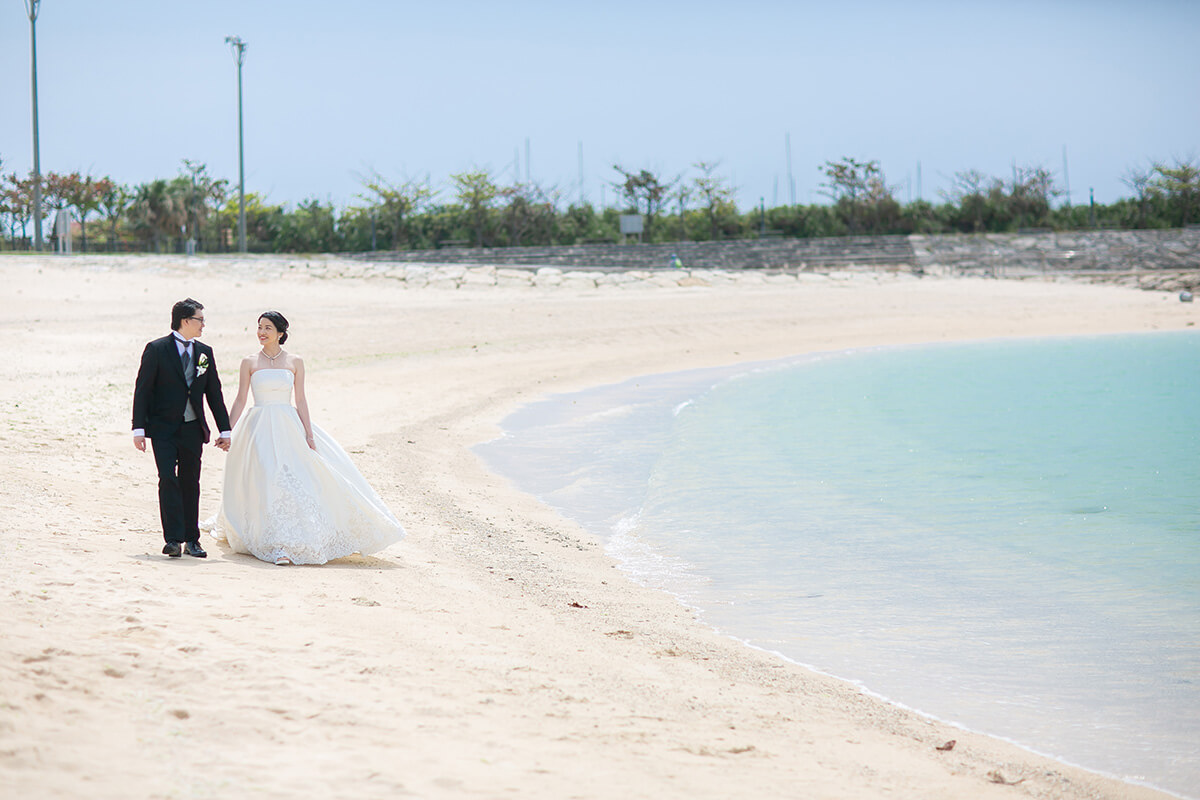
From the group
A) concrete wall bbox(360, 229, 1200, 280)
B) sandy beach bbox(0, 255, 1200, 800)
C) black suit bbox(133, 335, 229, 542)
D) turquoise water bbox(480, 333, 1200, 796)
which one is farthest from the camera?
concrete wall bbox(360, 229, 1200, 280)

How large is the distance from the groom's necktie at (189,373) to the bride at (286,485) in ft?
1.30

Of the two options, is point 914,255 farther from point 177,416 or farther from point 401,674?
point 401,674

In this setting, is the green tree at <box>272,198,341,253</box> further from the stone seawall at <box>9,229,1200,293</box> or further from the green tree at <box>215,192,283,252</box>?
the stone seawall at <box>9,229,1200,293</box>

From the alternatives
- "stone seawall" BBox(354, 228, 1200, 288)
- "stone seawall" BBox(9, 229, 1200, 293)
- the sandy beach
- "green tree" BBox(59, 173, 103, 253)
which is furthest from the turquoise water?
"green tree" BBox(59, 173, 103, 253)

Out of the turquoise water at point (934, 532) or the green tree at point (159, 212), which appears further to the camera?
the green tree at point (159, 212)

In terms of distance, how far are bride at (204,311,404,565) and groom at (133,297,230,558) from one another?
321 millimetres

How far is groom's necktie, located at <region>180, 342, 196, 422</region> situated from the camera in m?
6.50

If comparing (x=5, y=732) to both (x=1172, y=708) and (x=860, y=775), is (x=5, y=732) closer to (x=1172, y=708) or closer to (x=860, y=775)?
(x=860, y=775)

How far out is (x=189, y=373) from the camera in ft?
21.4

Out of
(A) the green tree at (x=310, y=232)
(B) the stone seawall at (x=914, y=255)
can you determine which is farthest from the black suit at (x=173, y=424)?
(A) the green tree at (x=310, y=232)

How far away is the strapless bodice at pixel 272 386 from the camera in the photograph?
6.91 metres

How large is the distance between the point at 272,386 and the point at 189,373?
1.79 ft

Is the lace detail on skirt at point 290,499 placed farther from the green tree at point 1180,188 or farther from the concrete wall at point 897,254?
the green tree at point 1180,188

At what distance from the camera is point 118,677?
4.31m
